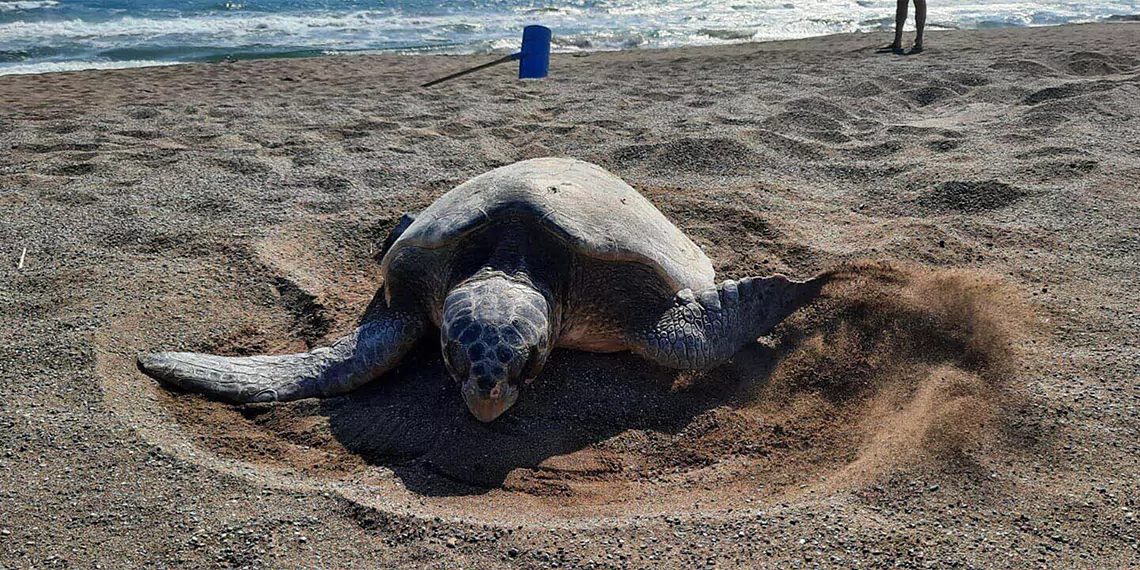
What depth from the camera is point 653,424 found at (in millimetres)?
2674

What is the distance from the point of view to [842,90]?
7.05 metres

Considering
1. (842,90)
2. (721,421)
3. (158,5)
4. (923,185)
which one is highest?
(158,5)

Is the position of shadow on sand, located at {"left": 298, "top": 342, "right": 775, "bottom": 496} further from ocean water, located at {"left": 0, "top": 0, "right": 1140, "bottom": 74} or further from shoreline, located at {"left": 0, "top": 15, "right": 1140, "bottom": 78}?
ocean water, located at {"left": 0, "top": 0, "right": 1140, "bottom": 74}

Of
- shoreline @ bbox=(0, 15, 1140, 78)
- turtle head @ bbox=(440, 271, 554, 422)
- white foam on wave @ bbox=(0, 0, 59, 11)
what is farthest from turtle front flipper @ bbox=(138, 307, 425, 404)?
white foam on wave @ bbox=(0, 0, 59, 11)

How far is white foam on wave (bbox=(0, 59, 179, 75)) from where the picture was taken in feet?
32.4

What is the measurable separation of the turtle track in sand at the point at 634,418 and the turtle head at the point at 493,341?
0.61ft

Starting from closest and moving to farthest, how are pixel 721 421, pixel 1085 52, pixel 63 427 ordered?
pixel 63 427
pixel 721 421
pixel 1085 52

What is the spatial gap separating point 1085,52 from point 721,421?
766 centimetres

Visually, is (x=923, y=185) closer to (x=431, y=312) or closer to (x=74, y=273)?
(x=431, y=312)

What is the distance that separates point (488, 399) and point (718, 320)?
3.34 feet

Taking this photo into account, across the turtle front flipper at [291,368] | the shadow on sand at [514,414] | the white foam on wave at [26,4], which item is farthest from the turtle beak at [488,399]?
the white foam on wave at [26,4]

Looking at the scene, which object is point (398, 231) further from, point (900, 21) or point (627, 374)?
point (900, 21)

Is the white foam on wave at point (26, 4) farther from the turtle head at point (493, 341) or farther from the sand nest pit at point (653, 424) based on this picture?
the turtle head at point (493, 341)

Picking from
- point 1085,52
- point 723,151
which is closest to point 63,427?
point 723,151
